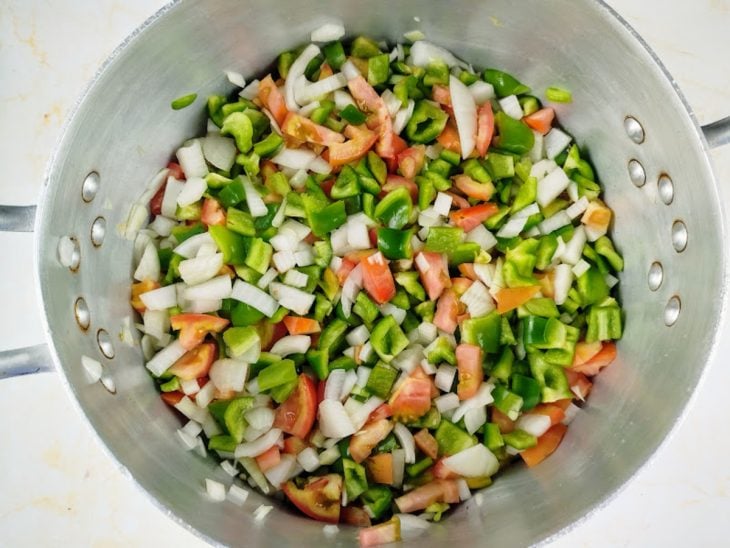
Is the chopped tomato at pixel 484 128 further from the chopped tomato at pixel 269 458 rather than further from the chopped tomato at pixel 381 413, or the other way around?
the chopped tomato at pixel 269 458

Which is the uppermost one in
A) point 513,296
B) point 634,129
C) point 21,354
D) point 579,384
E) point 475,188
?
point 634,129

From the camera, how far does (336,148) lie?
170cm

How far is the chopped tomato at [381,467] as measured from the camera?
1644 millimetres

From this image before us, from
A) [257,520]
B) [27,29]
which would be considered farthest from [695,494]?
[27,29]

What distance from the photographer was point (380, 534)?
62.2 inches

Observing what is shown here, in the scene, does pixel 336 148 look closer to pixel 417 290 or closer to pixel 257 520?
pixel 417 290

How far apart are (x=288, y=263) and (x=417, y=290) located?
0.91 ft

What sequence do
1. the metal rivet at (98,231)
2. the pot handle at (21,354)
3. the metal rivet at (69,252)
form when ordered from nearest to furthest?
the pot handle at (21,354) < the metal rivet at (69,252) < the metal rivet at (98,231)

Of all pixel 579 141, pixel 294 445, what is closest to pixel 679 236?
pixel 579 141

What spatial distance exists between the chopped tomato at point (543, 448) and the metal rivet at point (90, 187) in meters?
1.02

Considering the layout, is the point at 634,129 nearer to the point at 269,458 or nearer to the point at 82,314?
the point at 269,458

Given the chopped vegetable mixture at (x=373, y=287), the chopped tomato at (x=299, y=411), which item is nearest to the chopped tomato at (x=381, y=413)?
the chopped vegetable mixture at (x=373, y=287)

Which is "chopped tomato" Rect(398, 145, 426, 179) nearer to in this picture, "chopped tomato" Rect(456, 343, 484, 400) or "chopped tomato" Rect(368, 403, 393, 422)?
"chopped tomato" Rect(456, 343, 484, 400)

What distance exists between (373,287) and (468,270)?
8.3 inches
